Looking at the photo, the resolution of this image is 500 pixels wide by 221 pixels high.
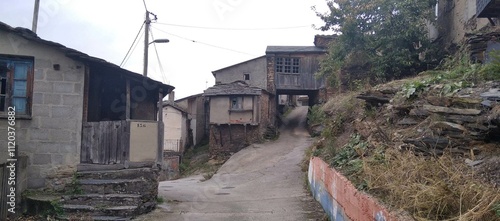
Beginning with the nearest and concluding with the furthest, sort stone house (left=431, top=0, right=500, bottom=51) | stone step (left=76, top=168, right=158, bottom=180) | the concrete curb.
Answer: the concrete curb
stone step (left=76, top=168, right=158, bottom=180)
stone house (left=431, top=0, right=500, bottom=51)

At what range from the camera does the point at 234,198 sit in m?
11.5

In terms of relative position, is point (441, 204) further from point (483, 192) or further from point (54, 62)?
point (54, 62)

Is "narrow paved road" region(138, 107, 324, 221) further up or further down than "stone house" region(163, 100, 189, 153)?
further down

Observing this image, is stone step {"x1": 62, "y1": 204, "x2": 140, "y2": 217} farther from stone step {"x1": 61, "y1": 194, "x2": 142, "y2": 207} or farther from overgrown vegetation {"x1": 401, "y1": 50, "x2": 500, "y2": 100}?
overgrown vegetation {"x1": 401, "y1": 50, "x2": 500, "y2": 100}

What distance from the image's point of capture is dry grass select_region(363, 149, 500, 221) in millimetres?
3472

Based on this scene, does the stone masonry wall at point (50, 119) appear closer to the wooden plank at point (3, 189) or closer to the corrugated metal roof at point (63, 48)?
the corrugated metal roof at point (63, 48)

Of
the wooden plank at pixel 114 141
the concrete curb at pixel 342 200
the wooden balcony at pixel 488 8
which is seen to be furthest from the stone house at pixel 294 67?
the wooden plank at pixel 114 141

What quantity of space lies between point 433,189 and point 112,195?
23.9 ft

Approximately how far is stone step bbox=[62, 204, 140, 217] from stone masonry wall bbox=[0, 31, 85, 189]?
3.35ft

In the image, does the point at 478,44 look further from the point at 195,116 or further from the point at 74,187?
the point at 195,116

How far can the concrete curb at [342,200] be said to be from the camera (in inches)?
171

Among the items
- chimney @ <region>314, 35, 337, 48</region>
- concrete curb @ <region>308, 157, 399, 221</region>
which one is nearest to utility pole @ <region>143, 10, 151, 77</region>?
concrete curb @ <region>308, 157, 399, 221</region>

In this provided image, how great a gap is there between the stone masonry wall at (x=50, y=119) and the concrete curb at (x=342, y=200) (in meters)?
5.95

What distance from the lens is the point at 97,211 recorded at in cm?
841
